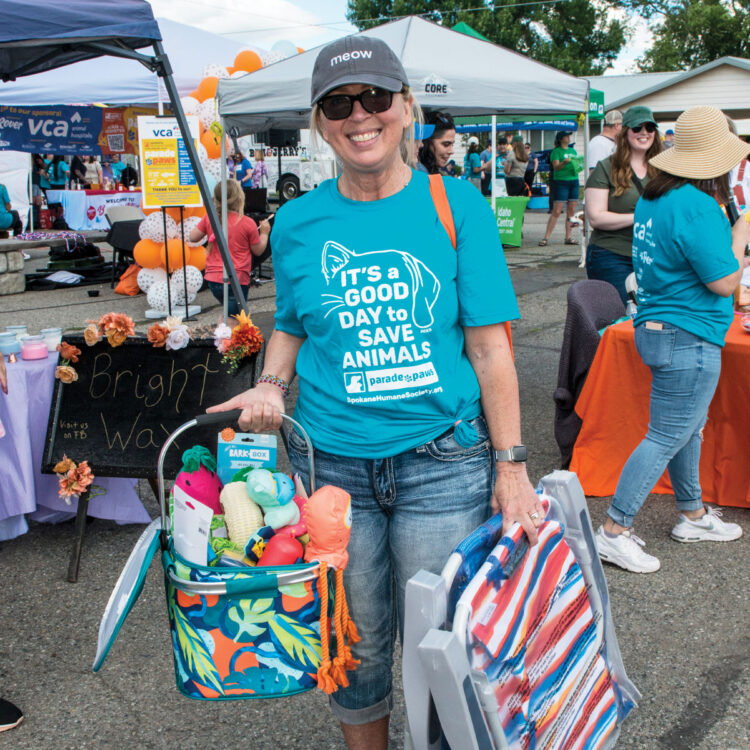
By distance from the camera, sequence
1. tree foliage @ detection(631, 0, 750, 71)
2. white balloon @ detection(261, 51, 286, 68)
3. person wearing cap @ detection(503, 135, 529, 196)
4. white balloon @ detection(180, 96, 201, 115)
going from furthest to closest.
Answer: tree foliage @ detection(631, 0, 750, 71) < person wearing cap @ detection(503, 135, 529, 196) < white balloon @ detection(261, 51, 286, 68) < white balloon @ detection(180, 96, 201, 115)

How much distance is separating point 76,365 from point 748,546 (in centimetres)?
309

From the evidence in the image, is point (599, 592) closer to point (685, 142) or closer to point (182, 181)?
point (685, 142)

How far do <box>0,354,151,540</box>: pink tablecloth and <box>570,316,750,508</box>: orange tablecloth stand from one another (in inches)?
90.0

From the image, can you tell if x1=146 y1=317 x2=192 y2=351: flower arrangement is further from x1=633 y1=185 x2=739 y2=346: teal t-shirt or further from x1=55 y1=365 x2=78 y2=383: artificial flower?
x1=633 y1=185 x2=739 y2=346: teal t-shirt

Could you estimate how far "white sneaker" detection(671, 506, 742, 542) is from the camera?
11.8 ft

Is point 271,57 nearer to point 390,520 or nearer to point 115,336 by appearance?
point 115,336

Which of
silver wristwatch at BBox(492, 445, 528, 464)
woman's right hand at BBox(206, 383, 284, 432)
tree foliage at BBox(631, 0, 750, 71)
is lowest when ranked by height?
silver wristwatch at BBox(492, 445, 528, 464)

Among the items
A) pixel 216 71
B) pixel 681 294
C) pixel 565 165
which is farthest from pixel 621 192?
pixel 565 165

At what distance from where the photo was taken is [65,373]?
341 cm

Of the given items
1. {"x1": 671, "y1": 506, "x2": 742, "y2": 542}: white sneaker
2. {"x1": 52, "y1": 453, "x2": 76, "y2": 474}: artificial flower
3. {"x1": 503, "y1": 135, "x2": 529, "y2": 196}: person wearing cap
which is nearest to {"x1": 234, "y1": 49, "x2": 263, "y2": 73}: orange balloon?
{"x1": 52, "y1": 453, "x2": 76, "y2": 474}: artificial flower

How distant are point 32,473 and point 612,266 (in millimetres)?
3442

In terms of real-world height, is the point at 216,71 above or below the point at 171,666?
above

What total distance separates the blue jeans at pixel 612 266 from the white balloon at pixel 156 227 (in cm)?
524

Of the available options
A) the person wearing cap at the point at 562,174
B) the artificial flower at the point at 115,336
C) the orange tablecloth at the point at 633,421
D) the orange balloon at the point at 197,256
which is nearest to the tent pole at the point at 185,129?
the artificial flower at the point at 115,336
